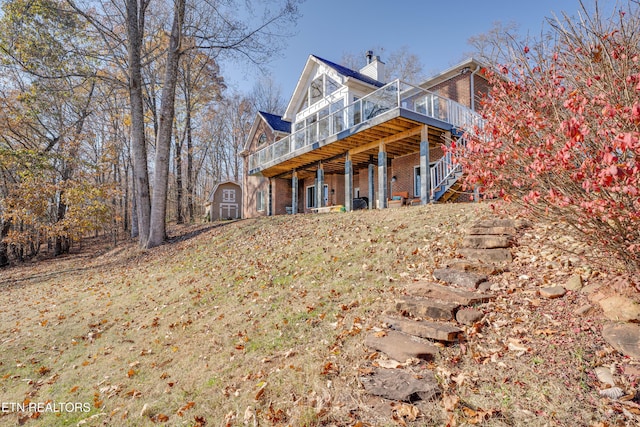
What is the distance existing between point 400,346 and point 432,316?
0.63 meters

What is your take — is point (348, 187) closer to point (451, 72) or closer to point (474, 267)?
point (451, 72)

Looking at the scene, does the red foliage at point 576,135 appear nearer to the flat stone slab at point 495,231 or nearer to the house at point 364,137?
the flat stone slab at point 495,231

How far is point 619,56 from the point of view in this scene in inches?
100

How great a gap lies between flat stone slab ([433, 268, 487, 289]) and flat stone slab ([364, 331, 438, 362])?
4.03 feet

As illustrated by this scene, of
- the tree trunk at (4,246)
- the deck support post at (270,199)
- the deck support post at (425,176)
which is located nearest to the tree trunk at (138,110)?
the deck support post at (270,199)

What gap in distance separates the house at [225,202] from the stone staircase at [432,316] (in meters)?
22.7

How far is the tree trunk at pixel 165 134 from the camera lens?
11398 millimetres

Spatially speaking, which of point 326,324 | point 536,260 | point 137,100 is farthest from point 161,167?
point 536,260

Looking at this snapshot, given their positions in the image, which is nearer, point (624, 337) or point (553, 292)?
point (624, 337)

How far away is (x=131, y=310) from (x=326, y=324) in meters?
4.38

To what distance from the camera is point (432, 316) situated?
11.3 ft

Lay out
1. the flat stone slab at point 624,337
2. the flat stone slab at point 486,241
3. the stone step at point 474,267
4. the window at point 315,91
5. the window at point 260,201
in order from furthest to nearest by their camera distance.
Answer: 1. the window at point 260,201
2. the window at point 315,91
3. the flat stone slab at point 486,241
4. the stone step at point 474,267
5. the flat stone slab at point 624,337

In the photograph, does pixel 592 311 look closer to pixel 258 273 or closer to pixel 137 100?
pixel 258 273

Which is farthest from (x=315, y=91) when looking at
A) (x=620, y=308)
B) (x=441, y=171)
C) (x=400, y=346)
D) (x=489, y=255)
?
(x=620, y=308)
